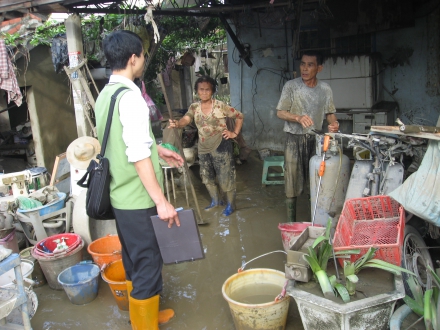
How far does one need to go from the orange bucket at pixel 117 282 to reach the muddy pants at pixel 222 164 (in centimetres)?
238

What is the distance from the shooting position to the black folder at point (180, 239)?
289cm

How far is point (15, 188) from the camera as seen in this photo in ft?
17.8

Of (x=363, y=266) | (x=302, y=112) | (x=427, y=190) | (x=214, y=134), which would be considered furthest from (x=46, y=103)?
(x=427, y=190)

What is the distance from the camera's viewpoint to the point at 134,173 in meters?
2.84

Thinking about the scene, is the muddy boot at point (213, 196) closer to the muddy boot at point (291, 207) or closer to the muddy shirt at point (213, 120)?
the muddy shirt at point (213, 120)

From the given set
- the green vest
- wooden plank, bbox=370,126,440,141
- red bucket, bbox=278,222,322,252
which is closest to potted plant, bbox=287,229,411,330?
wooden plank, bbox=370,126,440,141

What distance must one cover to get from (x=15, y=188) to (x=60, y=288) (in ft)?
6.01

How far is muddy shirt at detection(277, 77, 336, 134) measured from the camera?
4.87m

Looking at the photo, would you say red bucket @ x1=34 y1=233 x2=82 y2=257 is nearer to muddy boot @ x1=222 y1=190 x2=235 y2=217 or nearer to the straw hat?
the straw hat

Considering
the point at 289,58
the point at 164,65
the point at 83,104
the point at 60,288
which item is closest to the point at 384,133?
the point at 60,288

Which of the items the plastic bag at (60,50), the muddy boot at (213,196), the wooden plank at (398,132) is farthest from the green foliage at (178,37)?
the wooden plank at (398,132)

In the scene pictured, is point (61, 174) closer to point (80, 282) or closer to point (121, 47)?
point (80, 282)

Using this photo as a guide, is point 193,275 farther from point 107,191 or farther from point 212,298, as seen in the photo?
point 107,191

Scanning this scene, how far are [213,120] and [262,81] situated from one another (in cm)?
401
